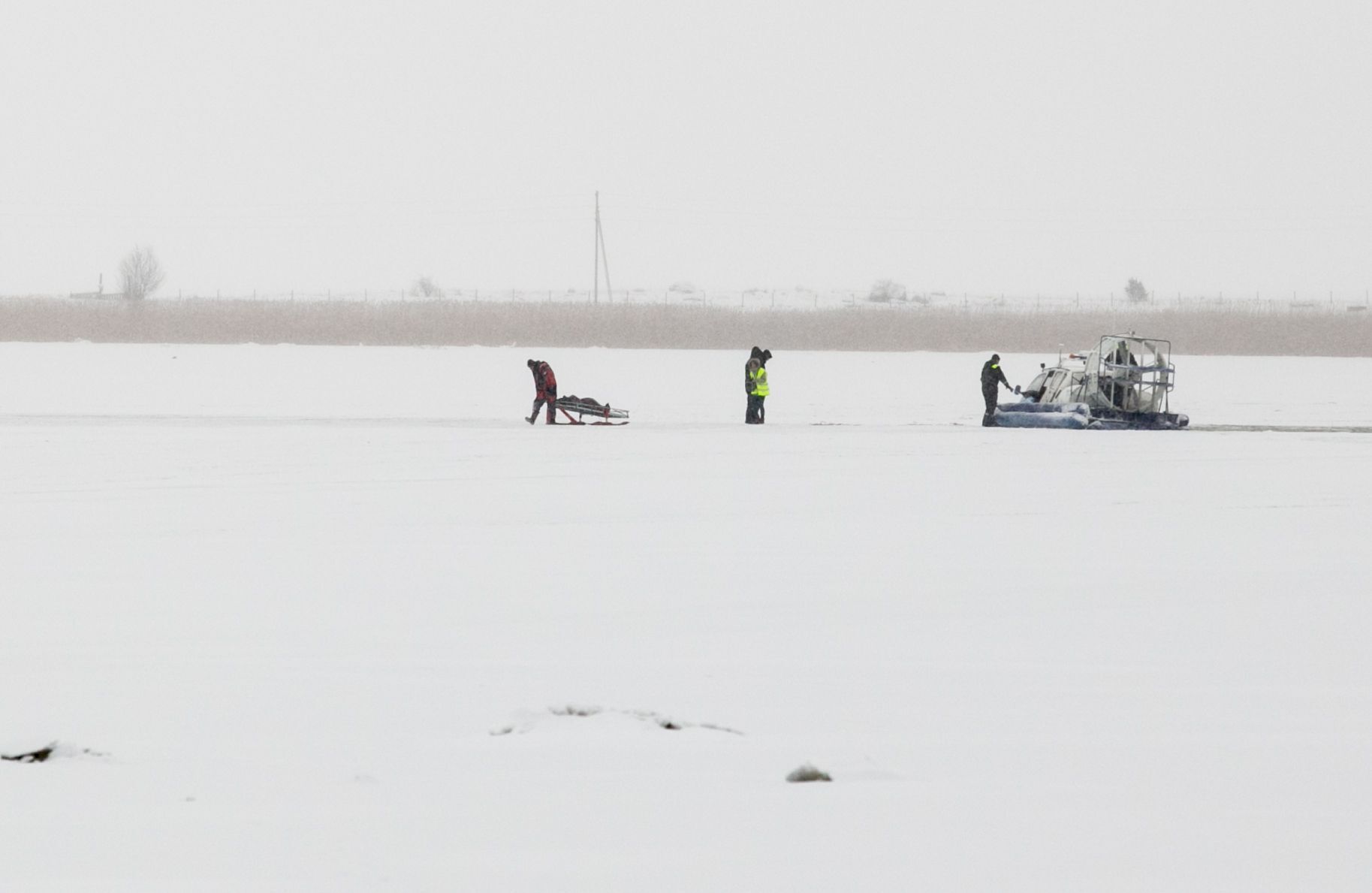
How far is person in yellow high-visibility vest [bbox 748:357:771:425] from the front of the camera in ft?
80.5

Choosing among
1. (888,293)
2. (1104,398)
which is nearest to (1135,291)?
(888,293)

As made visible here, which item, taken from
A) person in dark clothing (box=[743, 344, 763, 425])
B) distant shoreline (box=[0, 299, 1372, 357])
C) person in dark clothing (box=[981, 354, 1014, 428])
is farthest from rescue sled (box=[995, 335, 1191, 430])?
distant shoreline (box=[0, 299, 1372, 357])

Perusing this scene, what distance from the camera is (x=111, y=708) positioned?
6504mm

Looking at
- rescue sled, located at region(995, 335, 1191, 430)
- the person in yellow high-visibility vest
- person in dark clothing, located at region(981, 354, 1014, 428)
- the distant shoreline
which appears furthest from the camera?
the distant shoreline

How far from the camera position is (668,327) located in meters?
62.6

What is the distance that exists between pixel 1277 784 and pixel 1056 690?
4.98 ft

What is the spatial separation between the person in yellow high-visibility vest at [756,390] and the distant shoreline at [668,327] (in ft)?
118

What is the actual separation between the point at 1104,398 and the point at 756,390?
20.6 feet

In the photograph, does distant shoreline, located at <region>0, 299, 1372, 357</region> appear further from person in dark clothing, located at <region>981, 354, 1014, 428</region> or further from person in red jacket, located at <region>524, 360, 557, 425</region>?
person in red jacket, located at <region>524, 360, 557, 425</region>

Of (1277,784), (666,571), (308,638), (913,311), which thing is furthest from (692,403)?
(913,311)

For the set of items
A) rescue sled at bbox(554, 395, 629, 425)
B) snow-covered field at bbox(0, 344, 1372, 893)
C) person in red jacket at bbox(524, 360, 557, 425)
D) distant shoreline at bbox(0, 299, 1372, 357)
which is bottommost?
snow-covered field at bbox(0, 344, 1372, 893)

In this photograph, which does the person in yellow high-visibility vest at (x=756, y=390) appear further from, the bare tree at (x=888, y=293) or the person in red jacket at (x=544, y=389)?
the bare tree at (x=888, y=293)

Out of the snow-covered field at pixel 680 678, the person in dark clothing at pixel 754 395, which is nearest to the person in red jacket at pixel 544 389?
the person in dark clothing at pixel 754 395

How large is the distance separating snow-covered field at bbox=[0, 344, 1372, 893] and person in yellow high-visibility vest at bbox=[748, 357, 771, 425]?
716 cm
